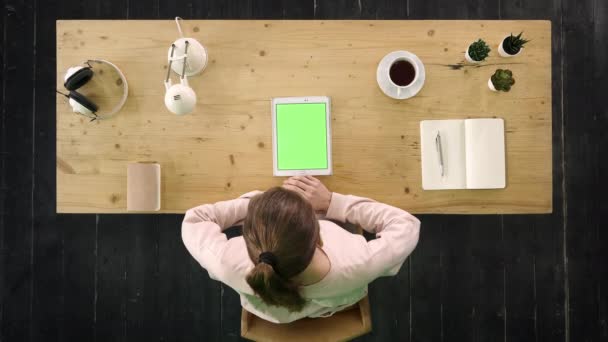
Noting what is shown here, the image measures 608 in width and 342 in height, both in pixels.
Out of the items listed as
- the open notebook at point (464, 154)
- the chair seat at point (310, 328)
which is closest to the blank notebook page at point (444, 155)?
the open notebook at point (464, 154)

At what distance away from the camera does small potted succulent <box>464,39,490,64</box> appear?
3.41 feet

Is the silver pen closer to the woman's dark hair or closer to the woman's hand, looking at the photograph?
the woman's hand

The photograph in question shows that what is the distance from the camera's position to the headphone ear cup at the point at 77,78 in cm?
106

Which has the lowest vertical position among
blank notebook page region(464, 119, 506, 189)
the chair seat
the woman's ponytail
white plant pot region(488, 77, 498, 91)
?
the chair seat

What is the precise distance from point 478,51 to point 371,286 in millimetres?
1187

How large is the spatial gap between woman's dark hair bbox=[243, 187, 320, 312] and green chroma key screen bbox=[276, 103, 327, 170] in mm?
320

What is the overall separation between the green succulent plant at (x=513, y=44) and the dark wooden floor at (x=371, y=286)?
883 mm

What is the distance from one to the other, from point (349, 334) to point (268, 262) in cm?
52

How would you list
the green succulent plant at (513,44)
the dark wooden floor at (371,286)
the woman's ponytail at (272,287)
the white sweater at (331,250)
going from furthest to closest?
1. the dark wooden floor at (371,286)
2. the green succulent plant at (513,44)
3. the white sweater at (331,250)
4. the woman's ponytail at (272,287)

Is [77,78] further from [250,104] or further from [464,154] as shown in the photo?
[464,154]

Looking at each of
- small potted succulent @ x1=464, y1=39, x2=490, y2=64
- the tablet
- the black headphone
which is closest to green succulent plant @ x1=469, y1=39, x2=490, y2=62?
small potted succulent @ x1=464, y1=39, x2=490, y2=64

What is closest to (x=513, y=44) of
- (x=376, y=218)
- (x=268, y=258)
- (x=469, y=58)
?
(x=469, y=58)

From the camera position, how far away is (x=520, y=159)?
3.60 feet

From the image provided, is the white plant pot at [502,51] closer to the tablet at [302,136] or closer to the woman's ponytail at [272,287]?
the tablet at [302,136]
